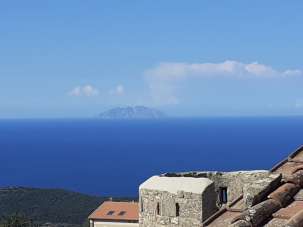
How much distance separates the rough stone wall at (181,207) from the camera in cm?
2089

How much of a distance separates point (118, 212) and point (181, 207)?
38111 mm

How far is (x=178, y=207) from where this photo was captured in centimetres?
2117

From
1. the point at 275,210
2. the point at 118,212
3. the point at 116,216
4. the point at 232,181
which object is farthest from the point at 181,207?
the point at 118,212

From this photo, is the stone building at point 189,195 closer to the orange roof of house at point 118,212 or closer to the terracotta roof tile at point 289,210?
the terracotta roof tile at point 289,210

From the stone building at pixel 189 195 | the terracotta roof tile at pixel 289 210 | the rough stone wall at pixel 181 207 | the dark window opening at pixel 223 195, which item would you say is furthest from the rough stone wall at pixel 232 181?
the terracotta roof tile at pixel 289 210

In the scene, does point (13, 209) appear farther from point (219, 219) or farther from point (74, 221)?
point (219, 219)

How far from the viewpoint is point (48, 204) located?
137750mm

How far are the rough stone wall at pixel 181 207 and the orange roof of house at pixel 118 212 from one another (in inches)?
1348

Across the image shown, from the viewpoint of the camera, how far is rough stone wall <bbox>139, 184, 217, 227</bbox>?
20.9 meters

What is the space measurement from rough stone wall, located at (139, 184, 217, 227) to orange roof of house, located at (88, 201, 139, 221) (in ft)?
112

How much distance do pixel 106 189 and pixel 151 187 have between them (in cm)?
16856

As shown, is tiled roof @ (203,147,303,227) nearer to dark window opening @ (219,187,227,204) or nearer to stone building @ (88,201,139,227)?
dark window opening @ (219,187,227,204)

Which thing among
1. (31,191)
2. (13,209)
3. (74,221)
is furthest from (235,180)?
(31,191)

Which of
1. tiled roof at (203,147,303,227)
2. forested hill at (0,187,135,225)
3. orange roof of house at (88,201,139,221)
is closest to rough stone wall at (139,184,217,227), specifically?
tiled roof at (203,147,303,227)
